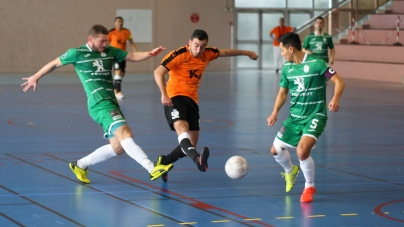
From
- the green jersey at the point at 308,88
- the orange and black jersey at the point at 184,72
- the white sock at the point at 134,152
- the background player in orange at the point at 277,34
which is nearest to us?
the green jersey at the point at 308,88

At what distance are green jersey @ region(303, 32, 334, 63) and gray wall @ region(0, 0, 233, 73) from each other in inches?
621

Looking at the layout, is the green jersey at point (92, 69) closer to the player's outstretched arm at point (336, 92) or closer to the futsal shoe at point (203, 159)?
the futsal shoe at point (203, 159)

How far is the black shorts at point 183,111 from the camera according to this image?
8.20 metres

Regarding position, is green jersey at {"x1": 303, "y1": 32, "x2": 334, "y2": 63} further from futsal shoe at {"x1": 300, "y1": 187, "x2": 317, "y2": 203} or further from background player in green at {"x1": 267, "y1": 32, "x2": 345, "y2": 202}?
futsal shoe at {"x1": 300, "y1": 187, "x2": 317, "y2": 203}

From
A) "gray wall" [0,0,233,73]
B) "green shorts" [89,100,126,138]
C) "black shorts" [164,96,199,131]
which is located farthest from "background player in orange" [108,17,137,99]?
"gray wall" [0,0,233,73]

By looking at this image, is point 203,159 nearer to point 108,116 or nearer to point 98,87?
point 108,116

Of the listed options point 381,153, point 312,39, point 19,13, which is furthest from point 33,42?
point 381,153

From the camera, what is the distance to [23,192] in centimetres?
760

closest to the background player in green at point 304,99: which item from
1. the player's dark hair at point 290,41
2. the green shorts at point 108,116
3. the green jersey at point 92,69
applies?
the player's dark hair at point 290,41

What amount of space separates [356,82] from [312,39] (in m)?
7.78

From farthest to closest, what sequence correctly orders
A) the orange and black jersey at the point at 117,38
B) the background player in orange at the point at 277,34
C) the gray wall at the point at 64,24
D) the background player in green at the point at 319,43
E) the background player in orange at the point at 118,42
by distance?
the background player in orange at the point at 277,34, the gray wall at the point at 64,24, the orange and black jersey at the point at 117,38, the background player in orange at the point at 118,42, the background player in green at the point at 319,43

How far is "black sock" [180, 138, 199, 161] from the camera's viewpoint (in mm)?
7711

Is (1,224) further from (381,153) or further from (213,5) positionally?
(213,5)

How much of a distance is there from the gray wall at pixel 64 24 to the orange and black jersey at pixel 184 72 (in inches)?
980
